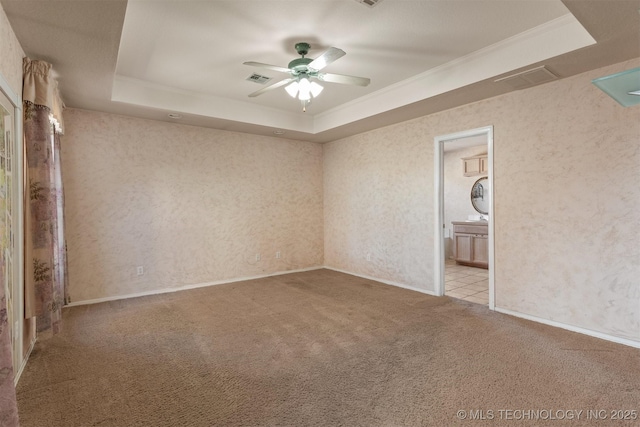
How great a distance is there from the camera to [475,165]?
7.11 m

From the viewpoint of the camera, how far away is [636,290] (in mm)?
2877

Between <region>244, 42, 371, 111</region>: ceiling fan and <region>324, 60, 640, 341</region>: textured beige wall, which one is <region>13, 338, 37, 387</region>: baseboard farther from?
<region>324, 60, 640, 341</region>: textured beige wall

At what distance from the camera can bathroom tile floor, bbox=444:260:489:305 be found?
4492mm

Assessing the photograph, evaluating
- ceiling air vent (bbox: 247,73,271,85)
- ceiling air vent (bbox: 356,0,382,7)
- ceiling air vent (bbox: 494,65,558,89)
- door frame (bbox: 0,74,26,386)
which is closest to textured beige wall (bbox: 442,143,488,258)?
ceiling air vent (bbox: 494,65,558,89)

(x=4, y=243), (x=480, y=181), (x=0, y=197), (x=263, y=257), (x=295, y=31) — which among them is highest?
(x=295, y=31)

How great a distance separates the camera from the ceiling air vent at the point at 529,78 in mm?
3090

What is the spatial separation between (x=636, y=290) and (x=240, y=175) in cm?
506

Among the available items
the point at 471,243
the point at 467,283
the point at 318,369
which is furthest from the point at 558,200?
the point at 471,243

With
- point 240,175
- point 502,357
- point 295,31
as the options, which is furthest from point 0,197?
point 502,357

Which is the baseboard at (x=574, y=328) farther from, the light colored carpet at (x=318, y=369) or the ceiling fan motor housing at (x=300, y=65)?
the ceiling fan motor housing at (x=300, y=65)

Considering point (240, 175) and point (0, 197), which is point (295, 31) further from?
point (240, 175)

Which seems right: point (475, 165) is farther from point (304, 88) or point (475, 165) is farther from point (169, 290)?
point (169, 290)

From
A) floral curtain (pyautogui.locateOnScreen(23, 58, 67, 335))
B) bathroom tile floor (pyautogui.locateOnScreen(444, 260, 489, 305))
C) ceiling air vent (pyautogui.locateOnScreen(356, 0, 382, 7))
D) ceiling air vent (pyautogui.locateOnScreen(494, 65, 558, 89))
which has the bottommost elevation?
bathroom tile floor (pyautogui.locateOnScreen(444, 260, 489, 305))

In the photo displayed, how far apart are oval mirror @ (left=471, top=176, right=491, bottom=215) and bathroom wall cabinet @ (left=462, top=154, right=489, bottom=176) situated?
0.25 meters
